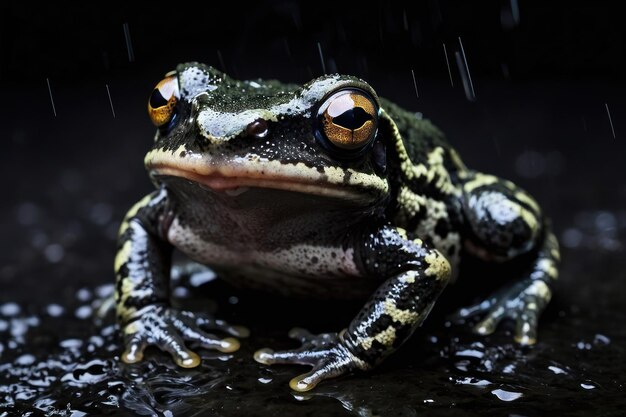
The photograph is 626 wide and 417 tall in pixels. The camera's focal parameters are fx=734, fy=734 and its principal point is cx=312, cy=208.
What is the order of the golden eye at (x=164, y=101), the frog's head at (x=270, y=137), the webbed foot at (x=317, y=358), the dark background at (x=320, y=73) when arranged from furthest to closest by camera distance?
the dark background at (x=320, y=73) < the golden eye at (x=164, y=101) < the webbed foot at (x=317, y=358) < the frog's head at (x=270, y=137)

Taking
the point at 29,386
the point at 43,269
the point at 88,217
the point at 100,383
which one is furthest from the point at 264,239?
the point at 88,217

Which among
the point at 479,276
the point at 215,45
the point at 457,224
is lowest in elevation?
the point at 479,276

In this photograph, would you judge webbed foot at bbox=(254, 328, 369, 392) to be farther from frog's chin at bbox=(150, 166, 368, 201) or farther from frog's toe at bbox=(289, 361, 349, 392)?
frog's chin at bbox=(150, 166, 368, 201)

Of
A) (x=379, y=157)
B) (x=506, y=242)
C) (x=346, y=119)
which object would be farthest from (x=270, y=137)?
(x=506, y=242)

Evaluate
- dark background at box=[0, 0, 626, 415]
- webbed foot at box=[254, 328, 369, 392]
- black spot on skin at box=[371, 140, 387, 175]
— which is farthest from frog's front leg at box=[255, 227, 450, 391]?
dark background at box=[0, 0, 626, 415]

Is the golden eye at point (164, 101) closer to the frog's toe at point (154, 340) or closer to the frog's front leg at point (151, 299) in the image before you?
the frog's front leg at point (151, 299)

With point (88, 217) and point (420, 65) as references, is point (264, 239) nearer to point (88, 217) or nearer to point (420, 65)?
point (88, 217)

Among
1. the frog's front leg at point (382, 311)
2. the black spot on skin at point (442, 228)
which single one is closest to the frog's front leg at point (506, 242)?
the black spot on skin at point (442, 228)
